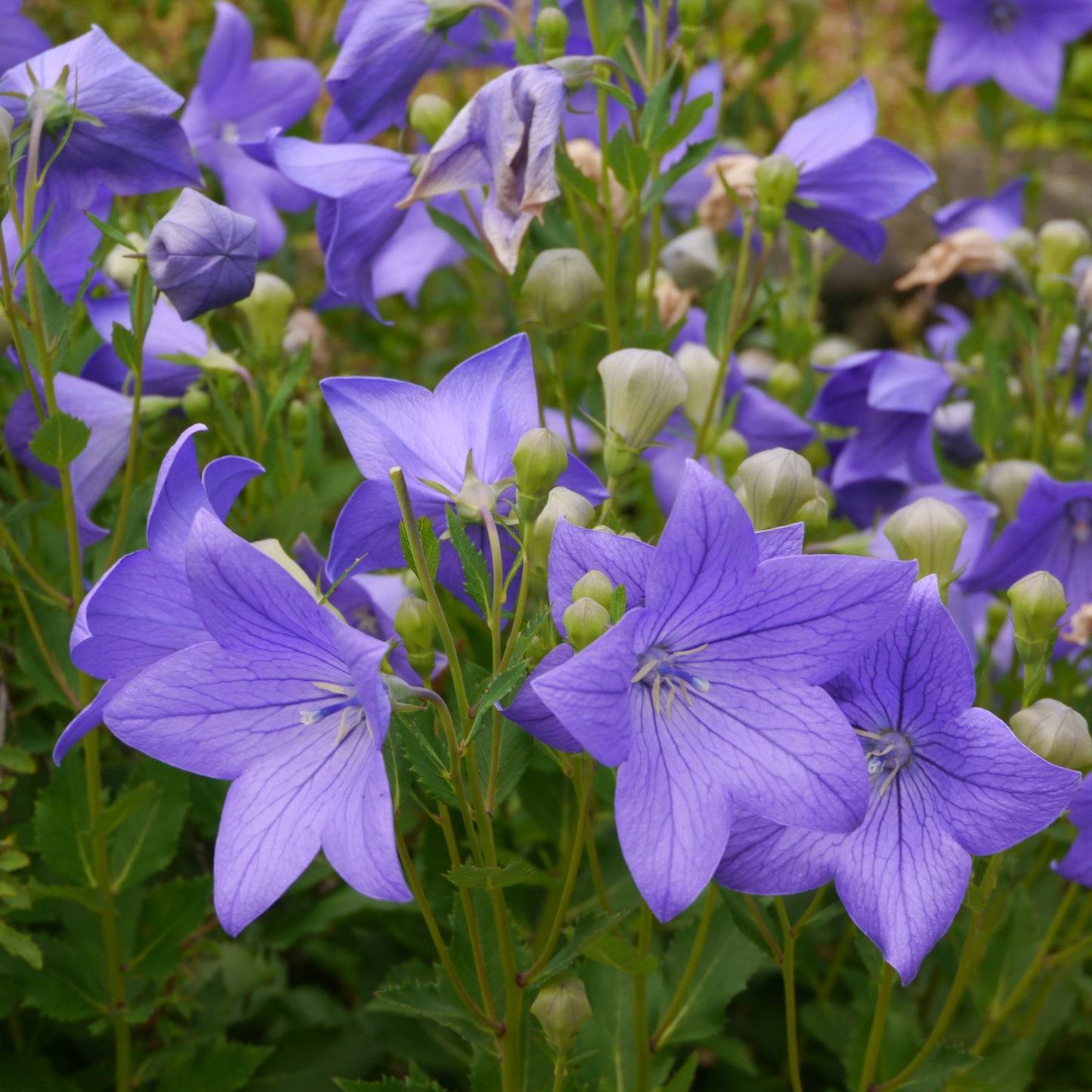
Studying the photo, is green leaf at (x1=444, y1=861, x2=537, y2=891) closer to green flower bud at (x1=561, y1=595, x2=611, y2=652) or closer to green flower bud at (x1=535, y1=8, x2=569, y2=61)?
green flower bud at (x1=561, y1=595, x2=611, y2=652)

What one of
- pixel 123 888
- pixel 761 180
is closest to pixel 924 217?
pixel 761 180

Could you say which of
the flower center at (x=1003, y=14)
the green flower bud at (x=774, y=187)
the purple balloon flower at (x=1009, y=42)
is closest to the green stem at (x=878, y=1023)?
the green flower bud at (x=774, y=187)

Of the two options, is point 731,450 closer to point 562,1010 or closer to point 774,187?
point 774,187

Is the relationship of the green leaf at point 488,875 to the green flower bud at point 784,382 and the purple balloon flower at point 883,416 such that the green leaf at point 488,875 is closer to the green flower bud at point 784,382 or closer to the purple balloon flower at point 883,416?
the purple balloon flower at point 883,416

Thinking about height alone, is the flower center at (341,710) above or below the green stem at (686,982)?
above

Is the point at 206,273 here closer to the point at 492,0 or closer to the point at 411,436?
the point at 411,436

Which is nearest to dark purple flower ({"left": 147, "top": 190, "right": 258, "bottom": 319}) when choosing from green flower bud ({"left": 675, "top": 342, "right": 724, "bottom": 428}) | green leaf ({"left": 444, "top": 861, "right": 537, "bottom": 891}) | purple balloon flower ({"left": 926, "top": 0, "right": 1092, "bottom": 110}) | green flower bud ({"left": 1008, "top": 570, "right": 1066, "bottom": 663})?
green leaf ({"left": 444, "top": 861, "right": 537, "bottom": 891})

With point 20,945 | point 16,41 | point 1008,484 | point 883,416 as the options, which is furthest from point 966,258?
point 20,945
